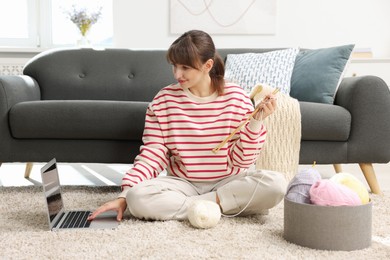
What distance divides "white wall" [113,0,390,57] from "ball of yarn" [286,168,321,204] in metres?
2.86

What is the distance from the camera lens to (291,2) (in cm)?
431

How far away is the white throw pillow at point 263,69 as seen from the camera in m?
2.66

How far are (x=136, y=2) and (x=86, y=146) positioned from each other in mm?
2213

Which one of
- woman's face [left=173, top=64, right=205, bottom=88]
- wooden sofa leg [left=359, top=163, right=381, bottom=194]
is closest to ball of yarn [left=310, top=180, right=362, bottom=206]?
woman's face [left=173, top=64, right=205, bottom=88]

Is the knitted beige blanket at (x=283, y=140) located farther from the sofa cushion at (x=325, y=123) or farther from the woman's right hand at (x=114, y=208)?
the woman's right hand at (x=114, y=208)

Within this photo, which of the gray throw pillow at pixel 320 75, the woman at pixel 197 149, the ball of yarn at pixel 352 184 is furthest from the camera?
the gray throw pillow at pixel 320 75

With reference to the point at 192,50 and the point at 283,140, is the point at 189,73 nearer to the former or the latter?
the point at 192,50

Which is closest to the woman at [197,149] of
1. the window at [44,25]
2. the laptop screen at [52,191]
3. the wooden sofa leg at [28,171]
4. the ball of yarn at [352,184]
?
the laptop screen at [52,191]

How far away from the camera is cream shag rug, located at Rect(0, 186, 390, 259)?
139 cm

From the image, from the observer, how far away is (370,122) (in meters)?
2.35

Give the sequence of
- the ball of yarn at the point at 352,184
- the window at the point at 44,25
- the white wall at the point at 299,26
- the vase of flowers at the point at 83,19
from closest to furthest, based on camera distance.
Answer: the ball of yarn at the point at 352,184 → the vase of flowers at the point at 83,19 → the white wall at the point at 299,26 → the window at the point at 44,25

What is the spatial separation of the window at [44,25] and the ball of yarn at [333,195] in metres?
3.30

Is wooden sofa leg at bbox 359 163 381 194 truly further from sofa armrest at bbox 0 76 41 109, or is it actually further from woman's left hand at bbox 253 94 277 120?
sofa armrest at bbox 0 76 41 109

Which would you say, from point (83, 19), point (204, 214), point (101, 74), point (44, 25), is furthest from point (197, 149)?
point (44, 25)
